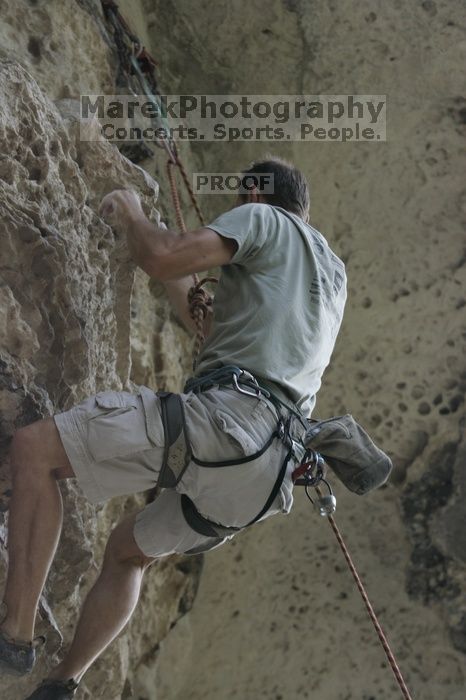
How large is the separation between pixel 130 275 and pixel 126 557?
3.19ft

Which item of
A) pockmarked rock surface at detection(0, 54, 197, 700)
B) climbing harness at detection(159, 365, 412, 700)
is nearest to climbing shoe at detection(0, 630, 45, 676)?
pockmarked rock surface at detection(0, 54, 197, 700)

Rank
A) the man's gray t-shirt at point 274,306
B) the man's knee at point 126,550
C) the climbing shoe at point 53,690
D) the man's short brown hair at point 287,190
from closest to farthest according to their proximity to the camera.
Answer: the climbing shoe at point 53,690, the man's gray t-shirt at point 274,306, the man's knee at point 126,550, the man's short brown hair at point 287,190

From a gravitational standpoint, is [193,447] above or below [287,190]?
below

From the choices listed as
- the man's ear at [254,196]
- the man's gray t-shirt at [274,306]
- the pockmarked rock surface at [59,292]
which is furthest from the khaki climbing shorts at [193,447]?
the man's ear at [254,196]

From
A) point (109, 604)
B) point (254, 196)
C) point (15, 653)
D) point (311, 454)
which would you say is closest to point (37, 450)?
point (15, 653)

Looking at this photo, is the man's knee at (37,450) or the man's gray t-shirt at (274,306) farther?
the man's gray t-shirt at (274,306)

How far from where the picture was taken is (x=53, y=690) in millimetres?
2416

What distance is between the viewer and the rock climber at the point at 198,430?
2230 millimetres

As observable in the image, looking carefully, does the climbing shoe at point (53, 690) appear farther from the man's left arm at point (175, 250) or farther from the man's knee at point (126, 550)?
the man's left arm at point (175, 250)

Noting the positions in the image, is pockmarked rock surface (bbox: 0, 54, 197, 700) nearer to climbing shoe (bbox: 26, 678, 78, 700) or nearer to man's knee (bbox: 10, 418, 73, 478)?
climbing shoe (bbox: 26, 678, 78, 700)

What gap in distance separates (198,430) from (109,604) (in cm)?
60

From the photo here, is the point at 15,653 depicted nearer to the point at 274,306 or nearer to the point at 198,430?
the point at 198,430

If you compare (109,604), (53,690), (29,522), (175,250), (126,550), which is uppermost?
(175,250)

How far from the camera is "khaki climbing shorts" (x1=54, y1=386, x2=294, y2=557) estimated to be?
2.24 m
